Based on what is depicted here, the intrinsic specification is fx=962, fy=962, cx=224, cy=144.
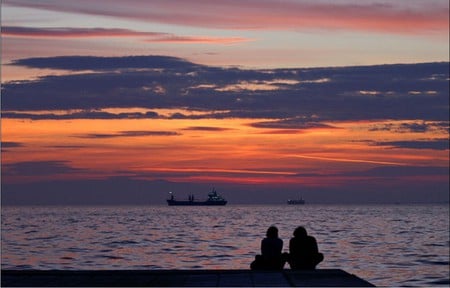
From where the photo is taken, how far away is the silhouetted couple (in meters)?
21.8

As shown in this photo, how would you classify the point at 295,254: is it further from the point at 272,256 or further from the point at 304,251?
the point at 272,256

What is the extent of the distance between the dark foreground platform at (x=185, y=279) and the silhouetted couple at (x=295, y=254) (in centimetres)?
98

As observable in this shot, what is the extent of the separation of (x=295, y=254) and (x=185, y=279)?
3.54 m

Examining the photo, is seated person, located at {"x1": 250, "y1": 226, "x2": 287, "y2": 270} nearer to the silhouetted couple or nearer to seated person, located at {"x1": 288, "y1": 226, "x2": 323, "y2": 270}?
the silhouetted couple

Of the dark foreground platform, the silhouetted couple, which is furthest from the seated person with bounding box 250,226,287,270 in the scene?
the dark foreground platform

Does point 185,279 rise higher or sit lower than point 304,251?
lower

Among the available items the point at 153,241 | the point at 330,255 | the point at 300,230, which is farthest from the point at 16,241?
the point at 300,230

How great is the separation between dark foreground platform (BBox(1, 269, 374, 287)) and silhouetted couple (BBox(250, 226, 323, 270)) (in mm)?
977

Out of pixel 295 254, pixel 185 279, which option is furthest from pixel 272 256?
pixel 185 279

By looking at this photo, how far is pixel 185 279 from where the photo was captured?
1930 centimetres

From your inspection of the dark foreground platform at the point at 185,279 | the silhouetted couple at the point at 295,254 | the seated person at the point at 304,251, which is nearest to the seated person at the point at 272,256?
the silhouetted couple at the point at 295,254

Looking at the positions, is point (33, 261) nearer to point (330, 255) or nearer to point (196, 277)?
point (330, 255)

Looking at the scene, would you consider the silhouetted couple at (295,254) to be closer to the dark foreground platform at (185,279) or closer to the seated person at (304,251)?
the seated person at (304,251)

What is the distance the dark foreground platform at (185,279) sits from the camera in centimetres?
1825
